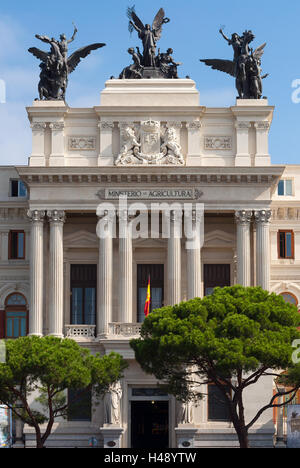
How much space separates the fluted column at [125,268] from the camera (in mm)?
75188

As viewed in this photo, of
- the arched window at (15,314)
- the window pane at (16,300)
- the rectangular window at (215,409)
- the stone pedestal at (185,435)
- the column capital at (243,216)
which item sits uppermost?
the column capital at (243,216)

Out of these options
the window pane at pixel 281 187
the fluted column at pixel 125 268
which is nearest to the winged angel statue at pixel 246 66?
the window pane at pixel 281 187

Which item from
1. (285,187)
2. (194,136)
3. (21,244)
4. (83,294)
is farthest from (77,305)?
(285,187)

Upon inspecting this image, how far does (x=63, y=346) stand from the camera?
66.9 meters

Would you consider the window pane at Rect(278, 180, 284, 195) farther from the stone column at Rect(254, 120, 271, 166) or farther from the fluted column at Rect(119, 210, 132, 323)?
the fluted column at Rect(119, 210, 132, 323)

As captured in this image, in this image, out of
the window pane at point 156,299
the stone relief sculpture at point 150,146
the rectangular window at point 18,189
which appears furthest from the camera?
the rectangular window at point 18,189

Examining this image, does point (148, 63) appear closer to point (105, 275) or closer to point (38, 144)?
point (38, 144)

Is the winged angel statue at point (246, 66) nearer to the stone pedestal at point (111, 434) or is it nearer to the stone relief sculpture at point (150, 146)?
the stone relief sculpture at point (150, 146)

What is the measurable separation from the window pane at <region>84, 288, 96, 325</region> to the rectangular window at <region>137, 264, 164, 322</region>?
3.12 m

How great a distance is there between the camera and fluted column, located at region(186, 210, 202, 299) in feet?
248

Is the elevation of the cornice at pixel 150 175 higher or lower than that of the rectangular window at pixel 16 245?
higher

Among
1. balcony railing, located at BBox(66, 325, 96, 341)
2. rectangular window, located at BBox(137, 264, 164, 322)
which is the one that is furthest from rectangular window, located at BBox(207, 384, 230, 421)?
balcony railing, located at BBox(66, 325, 96, 341)

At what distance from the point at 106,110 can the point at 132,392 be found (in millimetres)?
18944

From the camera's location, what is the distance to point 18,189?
8250 centimetres
